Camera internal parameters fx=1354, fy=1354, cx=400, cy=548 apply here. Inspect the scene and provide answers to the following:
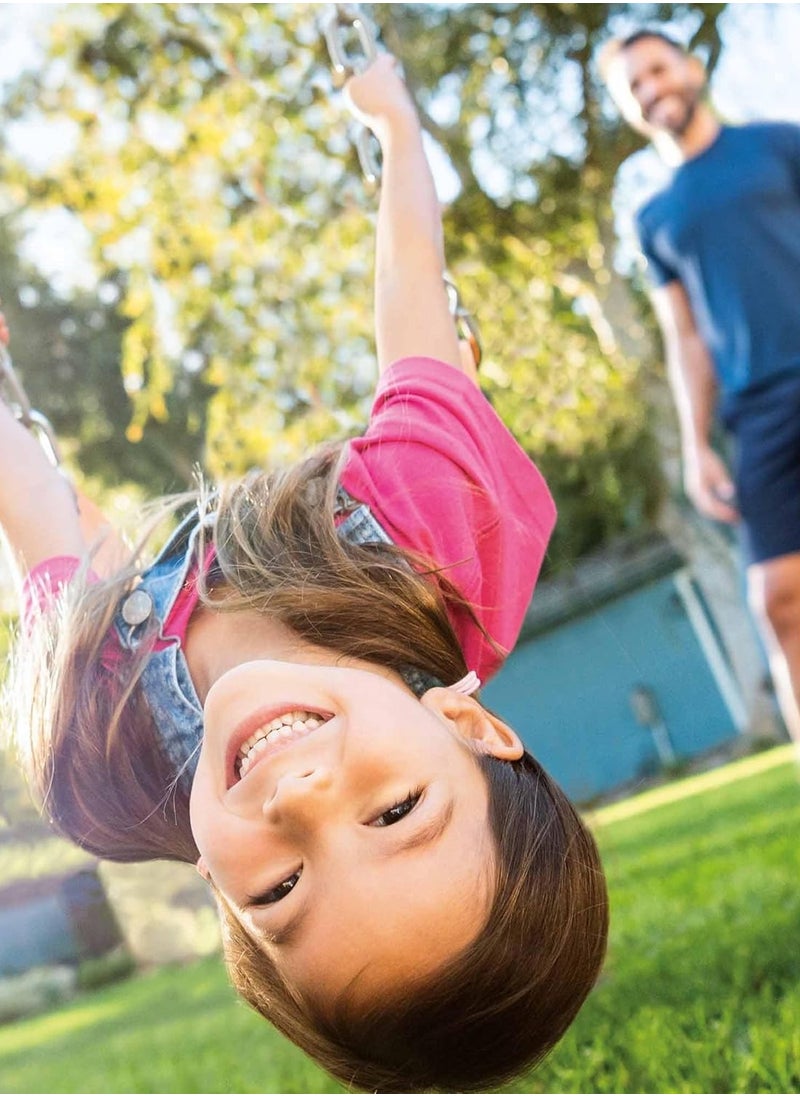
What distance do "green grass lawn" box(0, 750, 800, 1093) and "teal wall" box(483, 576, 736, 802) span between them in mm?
3563

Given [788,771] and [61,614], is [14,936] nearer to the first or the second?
[788,771]

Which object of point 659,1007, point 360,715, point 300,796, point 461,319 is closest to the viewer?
point 300,796

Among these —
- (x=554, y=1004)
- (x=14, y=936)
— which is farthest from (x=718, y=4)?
(x=554, y=1004)

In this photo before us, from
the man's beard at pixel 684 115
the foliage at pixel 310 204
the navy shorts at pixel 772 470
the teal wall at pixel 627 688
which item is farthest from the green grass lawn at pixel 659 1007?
the teal wall at pixel 627 688

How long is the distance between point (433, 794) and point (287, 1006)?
0.95 feet

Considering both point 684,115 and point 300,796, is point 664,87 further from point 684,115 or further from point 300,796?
point 300,796

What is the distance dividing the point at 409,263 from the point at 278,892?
807 mm

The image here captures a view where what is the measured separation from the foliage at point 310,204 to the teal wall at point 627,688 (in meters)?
1.08

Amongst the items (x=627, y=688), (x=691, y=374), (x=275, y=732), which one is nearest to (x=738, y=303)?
(x=691, y=374)

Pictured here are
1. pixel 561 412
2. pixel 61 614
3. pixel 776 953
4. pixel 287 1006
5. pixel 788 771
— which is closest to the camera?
pixel 287 1006

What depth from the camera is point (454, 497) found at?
152 cm

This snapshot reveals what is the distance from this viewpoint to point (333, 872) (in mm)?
1146

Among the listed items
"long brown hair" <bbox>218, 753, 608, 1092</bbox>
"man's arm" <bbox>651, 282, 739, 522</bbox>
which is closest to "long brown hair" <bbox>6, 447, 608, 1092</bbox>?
"long brown hair" <bbox>218, 753, 608, 1092</bbox>

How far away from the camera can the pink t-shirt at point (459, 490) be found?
5.00ft
